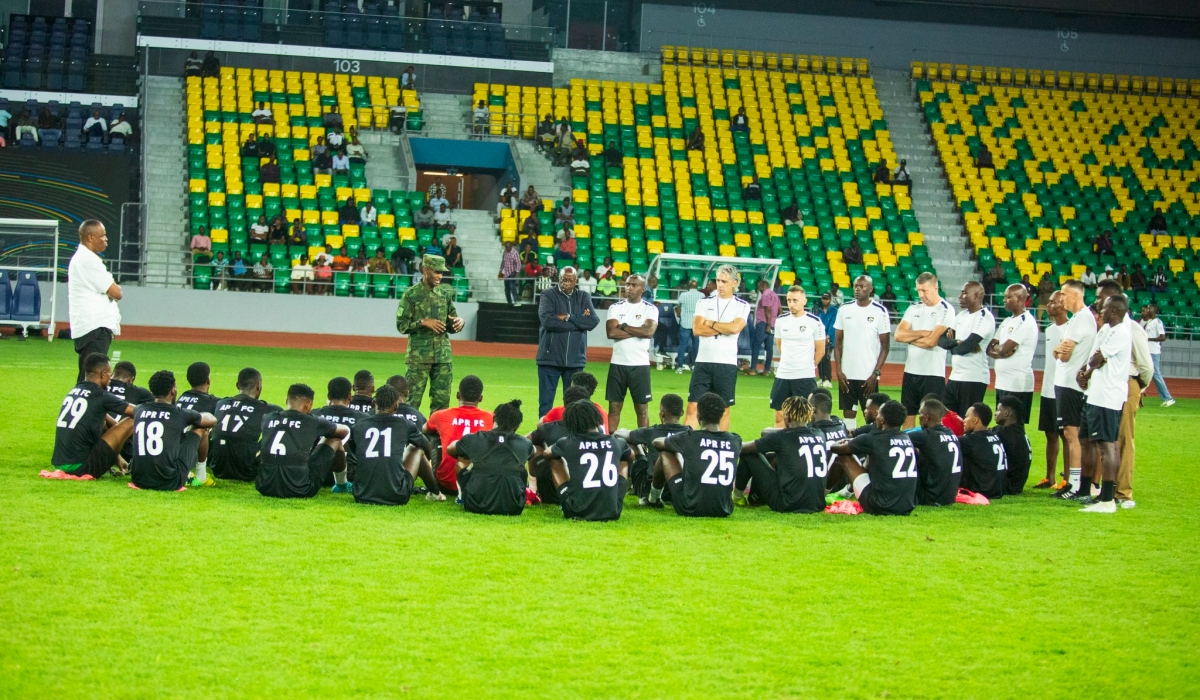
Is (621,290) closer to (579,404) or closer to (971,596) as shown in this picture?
(579,404)

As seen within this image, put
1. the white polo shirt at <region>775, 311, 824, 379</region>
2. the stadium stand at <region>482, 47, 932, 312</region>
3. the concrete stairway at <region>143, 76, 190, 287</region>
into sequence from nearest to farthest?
1. the white polo shirt at <region>775, 311, 824, 379</region>
2. the concrete stairway at <region>143, 76, 190, 287</region>
3. the stadium stand at <region>482, 47, 932, 312</region>

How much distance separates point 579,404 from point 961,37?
114ft

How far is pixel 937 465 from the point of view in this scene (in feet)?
30.8

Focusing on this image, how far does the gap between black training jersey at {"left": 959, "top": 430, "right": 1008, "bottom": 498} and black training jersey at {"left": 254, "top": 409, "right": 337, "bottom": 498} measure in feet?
17.2

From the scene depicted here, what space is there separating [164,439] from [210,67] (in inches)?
1046

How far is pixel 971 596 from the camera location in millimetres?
6633

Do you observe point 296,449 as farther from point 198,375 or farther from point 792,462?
point 792,462

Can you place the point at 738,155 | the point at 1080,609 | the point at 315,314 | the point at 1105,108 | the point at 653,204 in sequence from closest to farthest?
1. the point at 1080,609
2. the point at 315,314
3. the point at 653,204
4. the point at 738,155
5. the point at 1105,108

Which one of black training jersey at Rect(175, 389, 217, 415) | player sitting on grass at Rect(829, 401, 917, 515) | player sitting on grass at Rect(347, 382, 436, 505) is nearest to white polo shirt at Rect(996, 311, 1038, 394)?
player sitting on grass at Rect(829, 401, 917, 515)

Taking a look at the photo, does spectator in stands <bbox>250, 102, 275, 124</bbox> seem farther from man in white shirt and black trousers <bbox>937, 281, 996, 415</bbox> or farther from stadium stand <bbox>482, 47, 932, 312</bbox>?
man in white shirt and black trousers <bbox>937, 281, 996, 415</bbox>

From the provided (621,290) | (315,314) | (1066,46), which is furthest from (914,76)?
(315,314)

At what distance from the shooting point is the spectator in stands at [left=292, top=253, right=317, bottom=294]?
26516 mm

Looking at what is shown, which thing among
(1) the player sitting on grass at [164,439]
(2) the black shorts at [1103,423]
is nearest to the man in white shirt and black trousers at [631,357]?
(2) the black shorts at [1103,423]

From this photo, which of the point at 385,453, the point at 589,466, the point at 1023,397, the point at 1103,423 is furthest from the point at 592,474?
the point at 1023,397
